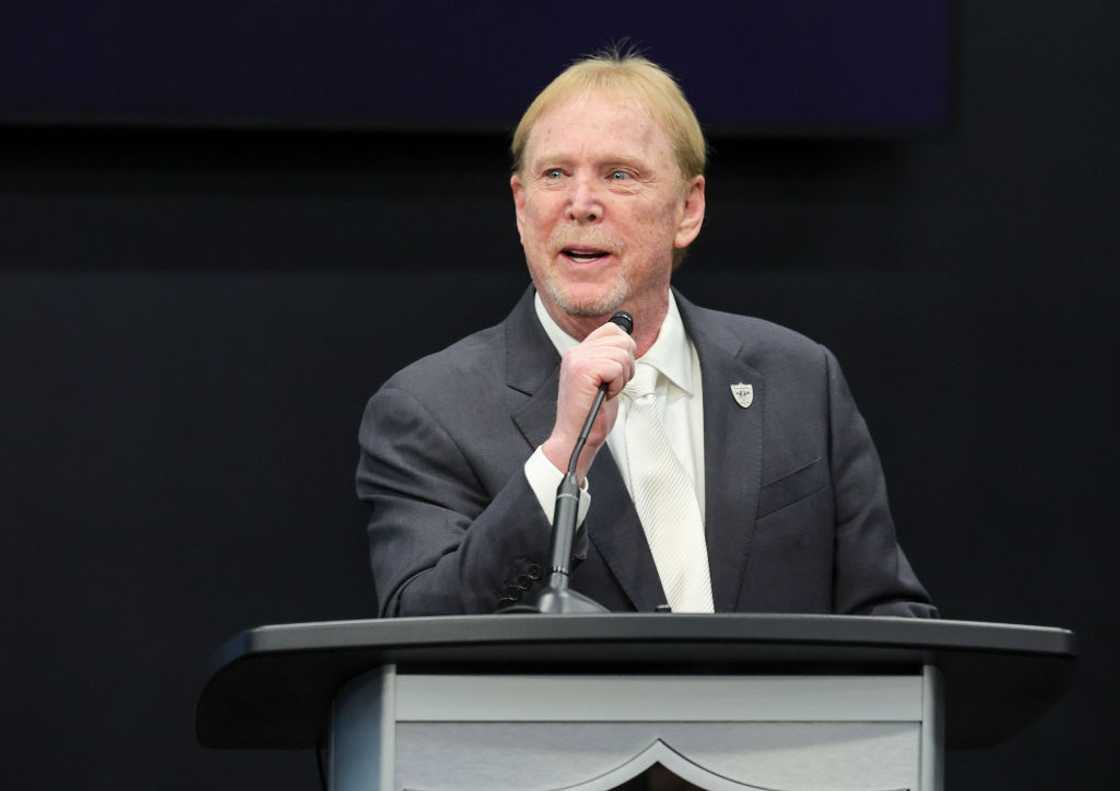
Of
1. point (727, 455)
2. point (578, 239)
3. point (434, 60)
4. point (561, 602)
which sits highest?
point (434, 60)

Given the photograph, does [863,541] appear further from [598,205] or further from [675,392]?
[598,205]

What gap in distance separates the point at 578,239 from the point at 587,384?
52cm

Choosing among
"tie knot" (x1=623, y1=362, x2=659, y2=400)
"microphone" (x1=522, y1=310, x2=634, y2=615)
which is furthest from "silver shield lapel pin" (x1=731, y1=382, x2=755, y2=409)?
"microphone" (x1=522, y1=310, x2=634, y2=615)

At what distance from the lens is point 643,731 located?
5.45ft

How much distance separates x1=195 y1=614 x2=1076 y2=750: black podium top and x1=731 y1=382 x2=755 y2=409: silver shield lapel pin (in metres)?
0.72

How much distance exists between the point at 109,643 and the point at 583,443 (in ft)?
4.59

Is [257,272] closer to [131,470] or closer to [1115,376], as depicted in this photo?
[131,470]

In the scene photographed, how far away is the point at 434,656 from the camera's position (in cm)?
162

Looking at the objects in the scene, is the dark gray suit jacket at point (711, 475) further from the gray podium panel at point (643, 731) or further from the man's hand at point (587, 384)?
the gray podium panel at point (643, 731)

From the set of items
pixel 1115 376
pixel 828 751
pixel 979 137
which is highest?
pixel 979 137

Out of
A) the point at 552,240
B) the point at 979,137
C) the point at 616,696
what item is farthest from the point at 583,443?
the point at 979,137

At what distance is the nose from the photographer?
7.97 ft

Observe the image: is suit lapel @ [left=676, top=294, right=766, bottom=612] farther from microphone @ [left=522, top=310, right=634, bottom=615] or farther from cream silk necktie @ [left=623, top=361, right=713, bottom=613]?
microphone @ [left=522, top=310, right=634, bottom=615]

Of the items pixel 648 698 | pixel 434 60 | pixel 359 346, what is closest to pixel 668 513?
pixel 648 698
